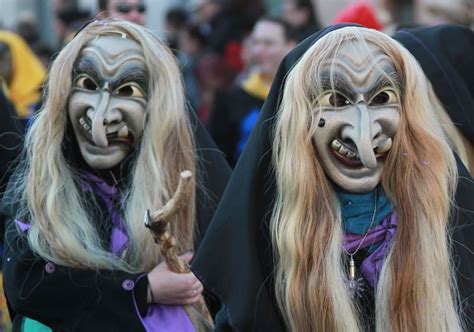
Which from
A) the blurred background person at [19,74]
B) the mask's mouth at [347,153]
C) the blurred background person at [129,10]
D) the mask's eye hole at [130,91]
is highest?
the blurred background person at [129,10]

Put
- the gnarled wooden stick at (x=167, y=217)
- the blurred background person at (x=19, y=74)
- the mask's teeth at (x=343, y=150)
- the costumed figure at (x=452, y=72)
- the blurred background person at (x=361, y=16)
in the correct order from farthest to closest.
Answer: the blurred background person at (x=19, y=74) < the blurred background person at (x=361, y=16) < the costumed figure at (x=452, y=72) < the gnarled wooden stick at (x=167, y=217) < the mask's teeth at (x=343, y=150)

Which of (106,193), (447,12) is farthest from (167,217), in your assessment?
(447,12)

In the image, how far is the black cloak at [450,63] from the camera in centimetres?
508

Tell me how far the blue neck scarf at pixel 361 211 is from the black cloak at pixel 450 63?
38.0 inches

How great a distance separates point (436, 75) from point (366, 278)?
1.26 m

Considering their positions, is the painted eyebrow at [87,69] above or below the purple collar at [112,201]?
above

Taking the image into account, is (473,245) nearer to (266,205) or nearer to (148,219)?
(266,205)

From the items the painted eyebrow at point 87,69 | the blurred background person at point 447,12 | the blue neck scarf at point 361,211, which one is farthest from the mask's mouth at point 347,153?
the blurred background person at point 447,12

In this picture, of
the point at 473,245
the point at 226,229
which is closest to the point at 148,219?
the point at 226,229

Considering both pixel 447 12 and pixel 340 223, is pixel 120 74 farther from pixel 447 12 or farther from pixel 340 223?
Result: pixel 447 12

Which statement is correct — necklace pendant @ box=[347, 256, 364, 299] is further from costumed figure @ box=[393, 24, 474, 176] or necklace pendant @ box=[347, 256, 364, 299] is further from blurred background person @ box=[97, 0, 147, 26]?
blurred background person @ box=[97, 0, 147, 26]

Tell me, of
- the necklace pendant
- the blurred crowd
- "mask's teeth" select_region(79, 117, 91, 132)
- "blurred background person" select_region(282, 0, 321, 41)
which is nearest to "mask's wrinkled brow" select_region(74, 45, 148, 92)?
"mask's teeth" select_region(79, 117, 91, 132)

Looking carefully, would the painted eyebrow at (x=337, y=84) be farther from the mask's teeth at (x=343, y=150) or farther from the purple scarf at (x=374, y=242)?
the purple scarf at (x=374, y=242)

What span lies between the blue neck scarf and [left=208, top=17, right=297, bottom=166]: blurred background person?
4.20m
